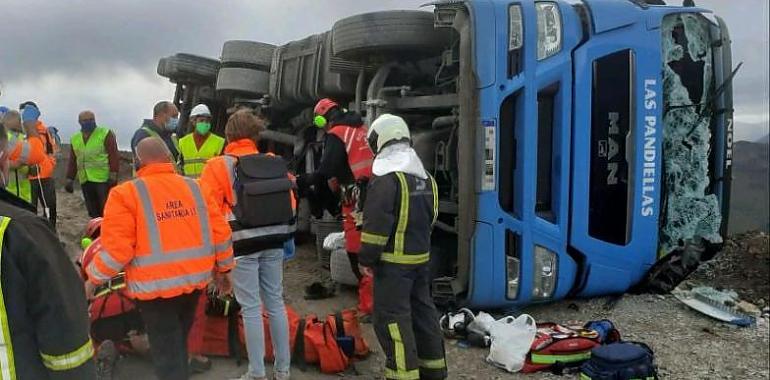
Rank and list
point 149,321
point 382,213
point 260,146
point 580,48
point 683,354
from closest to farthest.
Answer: point 149,321, point 382,213, point 683,354, point 580,48, point 260,146

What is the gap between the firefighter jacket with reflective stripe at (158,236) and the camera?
265cm

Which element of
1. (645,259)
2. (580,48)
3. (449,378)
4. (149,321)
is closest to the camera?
(149,321)

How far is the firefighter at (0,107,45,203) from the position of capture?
501 cm

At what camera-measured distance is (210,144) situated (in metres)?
5.44

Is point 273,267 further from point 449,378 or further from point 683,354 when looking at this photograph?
point 683,354

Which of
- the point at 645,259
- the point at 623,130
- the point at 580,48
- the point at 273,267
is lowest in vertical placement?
the point at 645,259

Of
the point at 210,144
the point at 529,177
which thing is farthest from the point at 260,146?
the point at 529,177

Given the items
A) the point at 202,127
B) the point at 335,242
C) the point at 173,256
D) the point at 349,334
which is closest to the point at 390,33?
the point at 335,242

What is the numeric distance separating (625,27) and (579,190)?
3.84 feet

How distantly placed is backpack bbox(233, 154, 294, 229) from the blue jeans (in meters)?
0.20

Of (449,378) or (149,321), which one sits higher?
(149,321)

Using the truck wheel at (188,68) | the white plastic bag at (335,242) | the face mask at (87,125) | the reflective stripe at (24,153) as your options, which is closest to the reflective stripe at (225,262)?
the white plastic bag at (335,242)

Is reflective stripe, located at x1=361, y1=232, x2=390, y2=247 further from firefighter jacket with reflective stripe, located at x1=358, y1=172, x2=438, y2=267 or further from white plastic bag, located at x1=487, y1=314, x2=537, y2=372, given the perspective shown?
white plastic bag, located at x1=487, y1=314, x2=537, y2=372

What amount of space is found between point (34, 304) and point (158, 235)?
1.28m
